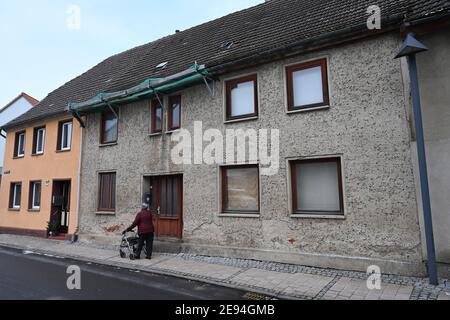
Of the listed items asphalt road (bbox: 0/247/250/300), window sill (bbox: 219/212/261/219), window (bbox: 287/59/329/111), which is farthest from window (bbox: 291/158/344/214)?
asphalt road (bbox: 0/247/250/300)

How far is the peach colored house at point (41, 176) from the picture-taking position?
13344mm

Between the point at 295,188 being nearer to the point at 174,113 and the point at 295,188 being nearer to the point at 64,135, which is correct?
the point at 174,113

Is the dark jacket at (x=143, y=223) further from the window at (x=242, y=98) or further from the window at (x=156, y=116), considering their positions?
the window at (x=242, y=98)

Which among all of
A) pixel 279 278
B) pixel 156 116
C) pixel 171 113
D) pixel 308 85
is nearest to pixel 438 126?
pixel 308 85

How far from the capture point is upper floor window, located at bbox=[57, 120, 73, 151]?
14.0 meters

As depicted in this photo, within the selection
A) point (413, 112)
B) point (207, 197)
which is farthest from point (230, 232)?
point (413, 112)

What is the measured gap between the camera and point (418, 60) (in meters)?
6.98

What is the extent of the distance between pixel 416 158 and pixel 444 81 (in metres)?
1.74

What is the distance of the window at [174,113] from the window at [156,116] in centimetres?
41

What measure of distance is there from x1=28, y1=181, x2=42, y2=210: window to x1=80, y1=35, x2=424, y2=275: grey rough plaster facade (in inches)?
350

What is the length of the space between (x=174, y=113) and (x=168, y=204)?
3.11 metres

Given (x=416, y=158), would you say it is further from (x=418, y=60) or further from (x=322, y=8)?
(x=322, y=8)

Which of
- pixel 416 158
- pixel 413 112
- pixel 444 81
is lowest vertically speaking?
pixel 416 158
